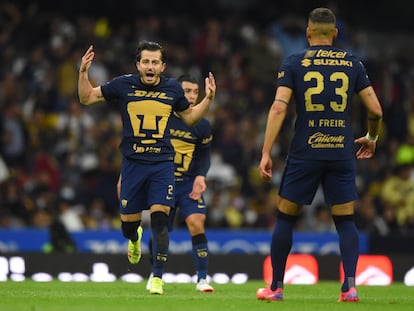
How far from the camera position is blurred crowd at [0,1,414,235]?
21.3m

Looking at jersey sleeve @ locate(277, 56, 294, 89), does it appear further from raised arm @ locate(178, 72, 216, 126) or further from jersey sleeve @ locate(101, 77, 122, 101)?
jersey sleeve @ locate(101, 77, 122, 101)

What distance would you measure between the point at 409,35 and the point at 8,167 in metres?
11.4

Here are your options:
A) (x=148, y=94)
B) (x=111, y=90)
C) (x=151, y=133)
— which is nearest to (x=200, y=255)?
(x=151, y=133)

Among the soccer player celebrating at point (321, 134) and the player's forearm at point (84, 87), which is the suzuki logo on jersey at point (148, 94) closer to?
the player's forearm at point (84, 87)

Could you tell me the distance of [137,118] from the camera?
39.3ft

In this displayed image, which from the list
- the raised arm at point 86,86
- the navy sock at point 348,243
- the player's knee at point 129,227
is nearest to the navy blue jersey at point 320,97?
the navy sock at point 348,243

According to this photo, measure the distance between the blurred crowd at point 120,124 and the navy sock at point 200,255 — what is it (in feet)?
20.2

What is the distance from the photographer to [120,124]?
22406mm

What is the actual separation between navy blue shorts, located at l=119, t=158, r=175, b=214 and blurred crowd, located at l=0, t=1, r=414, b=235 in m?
7.28

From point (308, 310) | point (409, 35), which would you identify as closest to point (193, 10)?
point (409, 35)

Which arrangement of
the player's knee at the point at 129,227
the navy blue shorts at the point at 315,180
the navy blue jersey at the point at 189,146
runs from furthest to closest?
the navy blue jersey at the point at 189,146
the player's knee at the point at 129,227
the navy blue shorts at the point at 315,180

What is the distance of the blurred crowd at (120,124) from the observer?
69.8 ft

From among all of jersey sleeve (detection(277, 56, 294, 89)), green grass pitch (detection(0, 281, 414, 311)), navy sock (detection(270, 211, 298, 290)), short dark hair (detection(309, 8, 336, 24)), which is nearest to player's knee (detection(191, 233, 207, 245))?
green grass pitch (detection(0, 281, 414, 311))

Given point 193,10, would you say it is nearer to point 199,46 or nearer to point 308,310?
point 199,46
